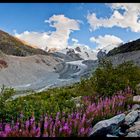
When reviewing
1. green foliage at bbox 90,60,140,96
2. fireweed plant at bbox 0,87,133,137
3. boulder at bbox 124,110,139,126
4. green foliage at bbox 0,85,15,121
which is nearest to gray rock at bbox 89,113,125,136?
fireweed plant at bbox 0,87,133,137

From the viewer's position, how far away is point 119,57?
10744cm

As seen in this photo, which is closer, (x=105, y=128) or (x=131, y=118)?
(x=105, y=128)

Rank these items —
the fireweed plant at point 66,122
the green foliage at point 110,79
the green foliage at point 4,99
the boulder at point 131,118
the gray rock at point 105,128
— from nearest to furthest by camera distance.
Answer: the fireweed plant at point 66,122
the gray rock at point 105,128
the boulder at point 131,118
the green foliage at point 4,99
the green foliage at point 110,79

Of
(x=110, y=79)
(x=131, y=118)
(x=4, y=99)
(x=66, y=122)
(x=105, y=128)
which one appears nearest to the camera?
(x=105, y=128)

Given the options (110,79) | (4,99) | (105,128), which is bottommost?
(105,128)

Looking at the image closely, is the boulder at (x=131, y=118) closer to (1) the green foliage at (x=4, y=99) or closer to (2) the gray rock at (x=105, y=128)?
(2) the gray rock at (x=105, y=128)

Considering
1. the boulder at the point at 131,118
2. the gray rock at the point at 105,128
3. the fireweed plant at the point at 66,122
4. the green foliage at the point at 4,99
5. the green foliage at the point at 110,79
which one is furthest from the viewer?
the green foliage at the point at 110,79

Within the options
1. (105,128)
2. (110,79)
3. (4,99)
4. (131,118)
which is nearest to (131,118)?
(131,118)

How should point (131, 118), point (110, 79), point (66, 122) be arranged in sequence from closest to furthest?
point (66, 122)
point (131, 118)
point (110, 79)

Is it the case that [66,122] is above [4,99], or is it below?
below

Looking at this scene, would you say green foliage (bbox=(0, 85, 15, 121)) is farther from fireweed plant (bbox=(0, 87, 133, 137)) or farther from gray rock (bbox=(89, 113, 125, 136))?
gray rock (bbox=(89, 113, 125, 136))

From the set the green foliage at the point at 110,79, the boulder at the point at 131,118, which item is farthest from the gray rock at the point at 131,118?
the green foliage at the point at 110,79

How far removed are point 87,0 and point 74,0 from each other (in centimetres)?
13

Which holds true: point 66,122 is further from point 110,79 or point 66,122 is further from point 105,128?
point 110,79
